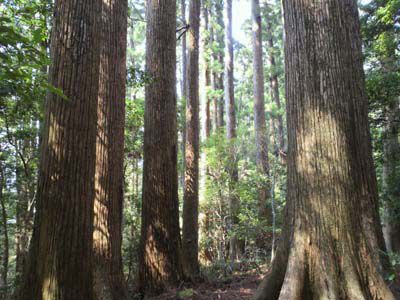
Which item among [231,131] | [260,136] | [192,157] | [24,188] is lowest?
[24,188]

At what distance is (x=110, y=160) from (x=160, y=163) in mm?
1594

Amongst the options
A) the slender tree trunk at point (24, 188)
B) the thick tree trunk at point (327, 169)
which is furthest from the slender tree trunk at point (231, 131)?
the thick tree trunk at point (327, 169)

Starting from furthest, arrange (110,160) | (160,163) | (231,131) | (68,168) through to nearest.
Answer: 1. (231,131)
2. (160,163)
3. (110,160)
4. (68,168)

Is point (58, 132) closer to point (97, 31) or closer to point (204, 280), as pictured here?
point (97, 31)

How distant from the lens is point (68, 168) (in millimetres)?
3369

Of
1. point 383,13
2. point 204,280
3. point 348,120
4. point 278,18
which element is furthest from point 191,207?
point 278,18

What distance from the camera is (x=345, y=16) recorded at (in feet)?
13.4

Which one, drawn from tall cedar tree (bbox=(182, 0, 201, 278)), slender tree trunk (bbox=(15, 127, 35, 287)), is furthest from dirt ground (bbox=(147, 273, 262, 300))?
slender tree trunk (bbox=(15, 127, 35, 287))

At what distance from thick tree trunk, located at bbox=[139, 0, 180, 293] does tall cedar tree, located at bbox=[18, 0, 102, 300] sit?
3.37 metres

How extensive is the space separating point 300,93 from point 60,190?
2749 mm

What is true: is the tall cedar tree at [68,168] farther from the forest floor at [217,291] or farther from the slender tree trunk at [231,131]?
the slender tree trunk at [231,131]

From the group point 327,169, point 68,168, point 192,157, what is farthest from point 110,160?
point 192,157

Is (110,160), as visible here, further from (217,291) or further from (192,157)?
(192,157)

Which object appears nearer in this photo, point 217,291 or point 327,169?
point 327,169
